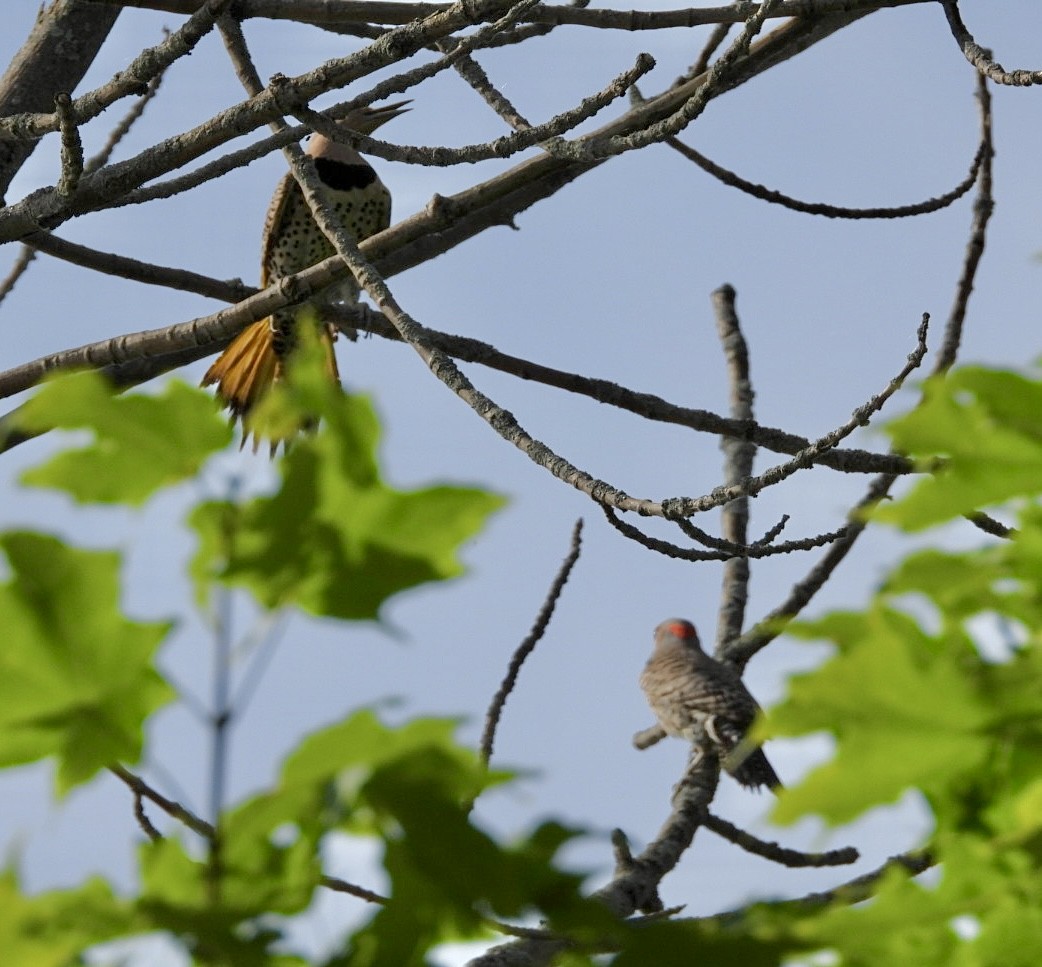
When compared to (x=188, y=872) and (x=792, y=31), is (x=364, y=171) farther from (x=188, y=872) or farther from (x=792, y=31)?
(x=188, y=872)

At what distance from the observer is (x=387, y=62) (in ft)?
7.05

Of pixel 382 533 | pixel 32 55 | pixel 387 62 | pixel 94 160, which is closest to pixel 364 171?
pixel 94 160

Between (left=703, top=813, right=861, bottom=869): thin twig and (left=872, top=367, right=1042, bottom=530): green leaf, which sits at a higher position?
(left=703, top=813, right=861, bottom=869): thin twig

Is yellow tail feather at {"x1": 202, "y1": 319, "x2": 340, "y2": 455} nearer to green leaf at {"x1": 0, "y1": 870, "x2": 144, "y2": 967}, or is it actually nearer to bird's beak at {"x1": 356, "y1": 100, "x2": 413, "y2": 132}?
bird's beak at {"x1": 356, "y1": 100, "x2": 413, "y2": 132}

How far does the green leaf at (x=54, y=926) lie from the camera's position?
2.23 ft

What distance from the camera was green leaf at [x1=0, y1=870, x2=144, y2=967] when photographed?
0.68 meters

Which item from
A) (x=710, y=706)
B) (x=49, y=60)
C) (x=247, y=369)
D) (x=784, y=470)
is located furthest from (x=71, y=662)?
(x=247, y=369)

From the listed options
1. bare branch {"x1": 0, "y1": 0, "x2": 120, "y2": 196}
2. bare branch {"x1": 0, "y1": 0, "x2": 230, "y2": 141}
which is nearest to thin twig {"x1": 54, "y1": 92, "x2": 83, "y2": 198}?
bare branch {"x1": 0, "y1": 0, "x2": 230, "y2": 141}

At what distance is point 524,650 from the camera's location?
3039 mm

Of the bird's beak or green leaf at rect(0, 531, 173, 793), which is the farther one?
the bird's beak

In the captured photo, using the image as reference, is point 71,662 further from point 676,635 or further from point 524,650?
point 676,635

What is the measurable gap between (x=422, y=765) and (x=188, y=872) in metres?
0.15

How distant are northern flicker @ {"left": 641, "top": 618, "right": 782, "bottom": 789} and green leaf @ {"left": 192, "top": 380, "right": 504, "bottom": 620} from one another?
3489mm

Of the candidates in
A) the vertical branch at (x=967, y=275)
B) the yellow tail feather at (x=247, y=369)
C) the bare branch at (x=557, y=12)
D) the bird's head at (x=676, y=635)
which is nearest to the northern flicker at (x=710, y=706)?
the bird's head at (x=676, y=635)
